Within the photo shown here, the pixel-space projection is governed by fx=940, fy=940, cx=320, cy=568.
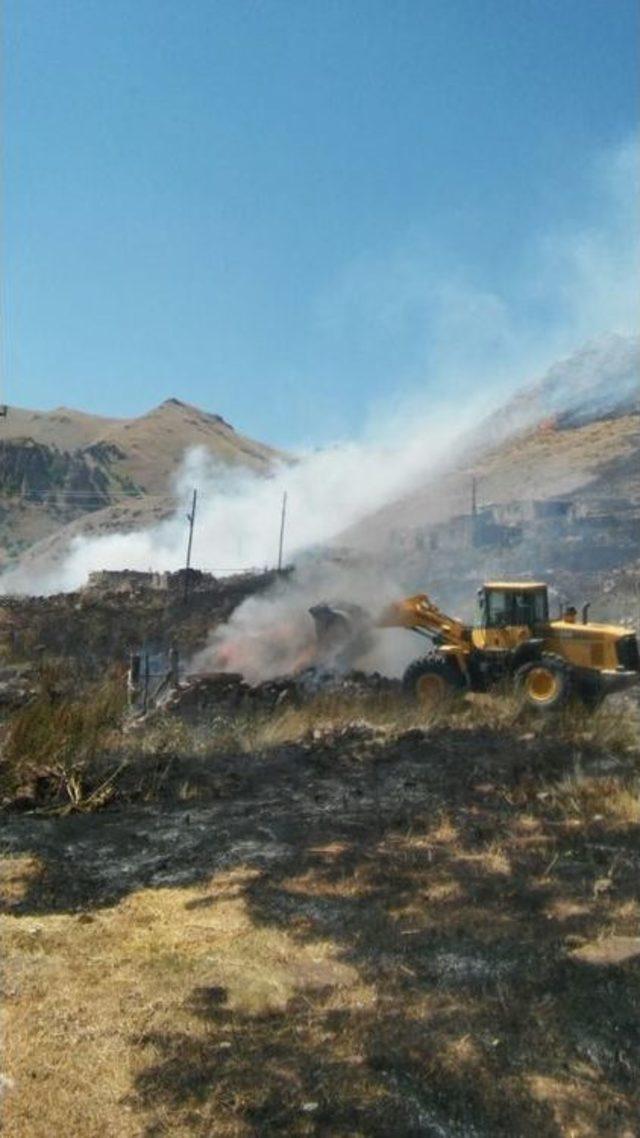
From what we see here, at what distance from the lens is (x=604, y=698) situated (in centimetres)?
1474

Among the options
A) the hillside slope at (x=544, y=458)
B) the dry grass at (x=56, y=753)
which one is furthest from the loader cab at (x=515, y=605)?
the hillside slope at (x=544, y=458)

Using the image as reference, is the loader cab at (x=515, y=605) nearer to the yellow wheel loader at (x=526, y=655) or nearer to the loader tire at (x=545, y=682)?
the yellow wheel loader at (x=526, y=655)

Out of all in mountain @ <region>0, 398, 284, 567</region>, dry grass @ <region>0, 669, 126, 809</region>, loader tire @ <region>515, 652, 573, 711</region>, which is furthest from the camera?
mountain @ <region>0, 398, 284, 567</region>

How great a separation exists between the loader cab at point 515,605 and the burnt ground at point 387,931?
6.19 meters

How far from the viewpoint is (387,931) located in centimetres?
497

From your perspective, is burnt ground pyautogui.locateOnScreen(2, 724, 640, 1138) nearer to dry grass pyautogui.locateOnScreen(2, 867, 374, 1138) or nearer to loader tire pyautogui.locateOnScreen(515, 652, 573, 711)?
dry grass pyautogui.locateOnScreen(2, 867, 374, 1138)

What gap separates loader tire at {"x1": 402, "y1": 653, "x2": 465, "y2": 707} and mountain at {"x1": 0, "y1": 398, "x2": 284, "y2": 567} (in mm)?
63595

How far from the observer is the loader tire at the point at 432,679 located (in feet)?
50.3

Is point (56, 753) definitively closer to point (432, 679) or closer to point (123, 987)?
point (123, 987)

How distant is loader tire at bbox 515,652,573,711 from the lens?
13.8 meters

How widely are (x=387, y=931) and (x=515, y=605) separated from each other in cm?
1084

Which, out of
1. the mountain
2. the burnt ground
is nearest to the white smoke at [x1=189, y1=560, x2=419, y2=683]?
the burnt ground

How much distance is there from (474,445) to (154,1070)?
91640mm

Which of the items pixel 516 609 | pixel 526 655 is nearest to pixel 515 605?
pixel 516 609
